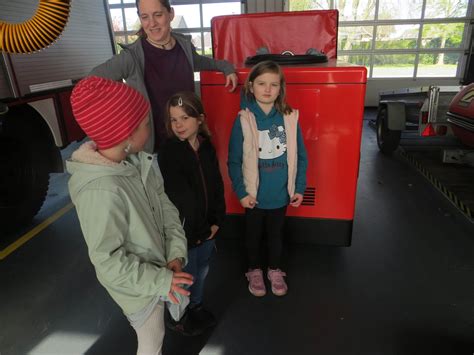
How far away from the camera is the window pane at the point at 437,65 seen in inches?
354

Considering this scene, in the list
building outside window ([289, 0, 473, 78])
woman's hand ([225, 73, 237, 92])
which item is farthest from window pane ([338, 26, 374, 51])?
woman's hand ([225, 73, 237, 92])

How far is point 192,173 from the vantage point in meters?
1.59

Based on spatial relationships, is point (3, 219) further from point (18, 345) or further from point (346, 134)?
point (346, 134)

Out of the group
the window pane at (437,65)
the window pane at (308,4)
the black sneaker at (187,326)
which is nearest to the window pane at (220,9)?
the window pane at (308,4)

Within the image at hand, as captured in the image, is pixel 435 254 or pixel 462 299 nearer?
pixel 462 299

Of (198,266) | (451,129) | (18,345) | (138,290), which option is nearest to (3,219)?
(18,345)

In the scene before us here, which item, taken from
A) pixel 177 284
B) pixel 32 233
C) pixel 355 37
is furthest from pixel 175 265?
pixel 355 37

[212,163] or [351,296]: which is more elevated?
[212,163]

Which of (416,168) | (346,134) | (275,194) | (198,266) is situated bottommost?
(416,168)

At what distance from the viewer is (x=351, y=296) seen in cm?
219

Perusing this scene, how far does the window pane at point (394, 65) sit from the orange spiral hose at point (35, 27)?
9.24 m

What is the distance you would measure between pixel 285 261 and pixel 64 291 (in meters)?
1.60

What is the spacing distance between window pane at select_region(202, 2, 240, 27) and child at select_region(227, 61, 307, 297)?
25.3 ft

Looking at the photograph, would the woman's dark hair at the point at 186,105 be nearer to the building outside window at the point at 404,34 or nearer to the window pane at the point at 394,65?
the building outside window at the point at 404,34
